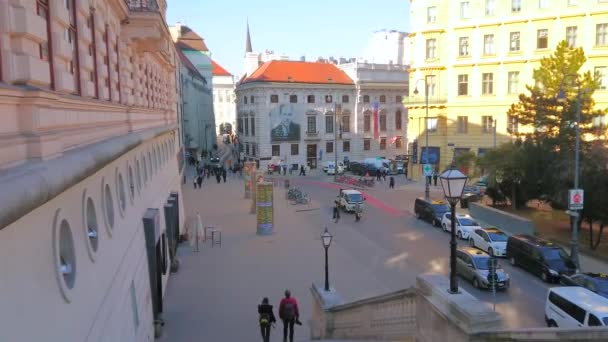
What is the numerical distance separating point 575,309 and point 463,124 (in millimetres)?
33385

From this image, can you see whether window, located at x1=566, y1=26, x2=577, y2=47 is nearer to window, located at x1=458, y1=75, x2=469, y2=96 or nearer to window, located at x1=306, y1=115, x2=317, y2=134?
window, located at x1=458, y1=75, x2=469, y2=96

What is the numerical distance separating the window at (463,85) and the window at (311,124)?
23986 mm

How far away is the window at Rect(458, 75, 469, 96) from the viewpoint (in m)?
43.9

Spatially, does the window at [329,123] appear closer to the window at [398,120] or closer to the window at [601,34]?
the window at [398,120]

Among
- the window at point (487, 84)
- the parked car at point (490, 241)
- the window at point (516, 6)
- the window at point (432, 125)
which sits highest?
the window at point (516, 6)

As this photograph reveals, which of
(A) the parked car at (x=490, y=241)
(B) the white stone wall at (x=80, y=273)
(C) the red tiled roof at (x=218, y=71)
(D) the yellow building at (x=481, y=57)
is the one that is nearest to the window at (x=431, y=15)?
(D) the yellow building at (x=481, y=57)

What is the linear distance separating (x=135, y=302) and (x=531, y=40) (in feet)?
129

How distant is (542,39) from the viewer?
132 feet

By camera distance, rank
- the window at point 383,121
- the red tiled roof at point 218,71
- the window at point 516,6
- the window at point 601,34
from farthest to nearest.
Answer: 1. the red tiled roof at point 218,71
2. the window at point 383,121
3. the window at point 516,6
4. the window at point 601,34

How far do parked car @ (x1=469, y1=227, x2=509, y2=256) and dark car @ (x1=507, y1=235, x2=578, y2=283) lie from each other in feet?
3.95

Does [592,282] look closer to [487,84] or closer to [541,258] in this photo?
[541,258]

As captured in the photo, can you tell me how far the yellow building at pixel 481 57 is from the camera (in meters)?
38.8

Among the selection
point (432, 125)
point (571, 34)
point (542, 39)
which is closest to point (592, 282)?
point (571, 34)

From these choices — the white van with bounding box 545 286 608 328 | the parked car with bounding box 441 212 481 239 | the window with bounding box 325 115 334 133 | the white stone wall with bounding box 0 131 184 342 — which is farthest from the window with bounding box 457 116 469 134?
the white stone wall with bounding box 0 131 184 342
